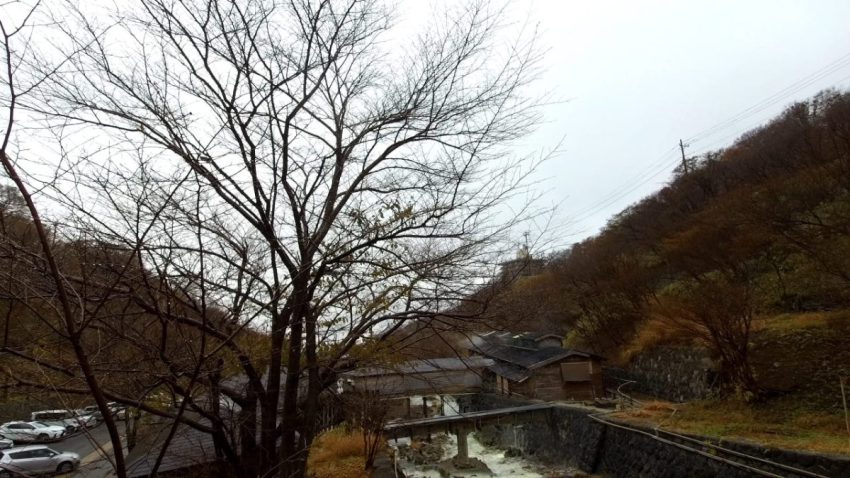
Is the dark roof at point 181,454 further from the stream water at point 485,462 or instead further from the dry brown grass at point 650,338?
the dry brown grass at point 650,338

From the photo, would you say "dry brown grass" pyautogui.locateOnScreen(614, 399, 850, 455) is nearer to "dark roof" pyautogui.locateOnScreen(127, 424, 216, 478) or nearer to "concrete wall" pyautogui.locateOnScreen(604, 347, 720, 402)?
"concrete wall" pyautogui.locateOnScreen(604, 347, 720, 402)

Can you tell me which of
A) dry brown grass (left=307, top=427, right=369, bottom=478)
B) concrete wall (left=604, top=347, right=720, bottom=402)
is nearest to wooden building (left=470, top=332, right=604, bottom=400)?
concrete wall (left=604, top=347, right=720, bottom=402)

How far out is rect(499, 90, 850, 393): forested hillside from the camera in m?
14.1

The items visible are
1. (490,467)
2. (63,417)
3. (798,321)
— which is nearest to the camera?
(63,417)

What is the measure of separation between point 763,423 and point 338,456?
1053 centimetres

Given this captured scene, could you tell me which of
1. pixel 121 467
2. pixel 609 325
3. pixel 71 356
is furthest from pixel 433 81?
pixel 609 325

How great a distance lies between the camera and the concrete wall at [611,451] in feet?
30.7

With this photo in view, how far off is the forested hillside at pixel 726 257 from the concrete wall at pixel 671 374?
77cm

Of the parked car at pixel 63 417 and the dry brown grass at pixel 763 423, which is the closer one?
the parked car at pixel 63 417

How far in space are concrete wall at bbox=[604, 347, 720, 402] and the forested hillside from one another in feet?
2.51

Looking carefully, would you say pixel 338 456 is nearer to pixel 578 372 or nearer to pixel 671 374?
pixel 671 374

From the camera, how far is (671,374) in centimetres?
2042

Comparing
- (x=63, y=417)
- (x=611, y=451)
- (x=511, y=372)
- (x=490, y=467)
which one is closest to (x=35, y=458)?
(x=490, y=467)

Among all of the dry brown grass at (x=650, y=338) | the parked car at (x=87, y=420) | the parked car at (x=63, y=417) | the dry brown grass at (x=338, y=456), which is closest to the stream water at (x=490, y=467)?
the dry brown grass at (x=338, y=456)
